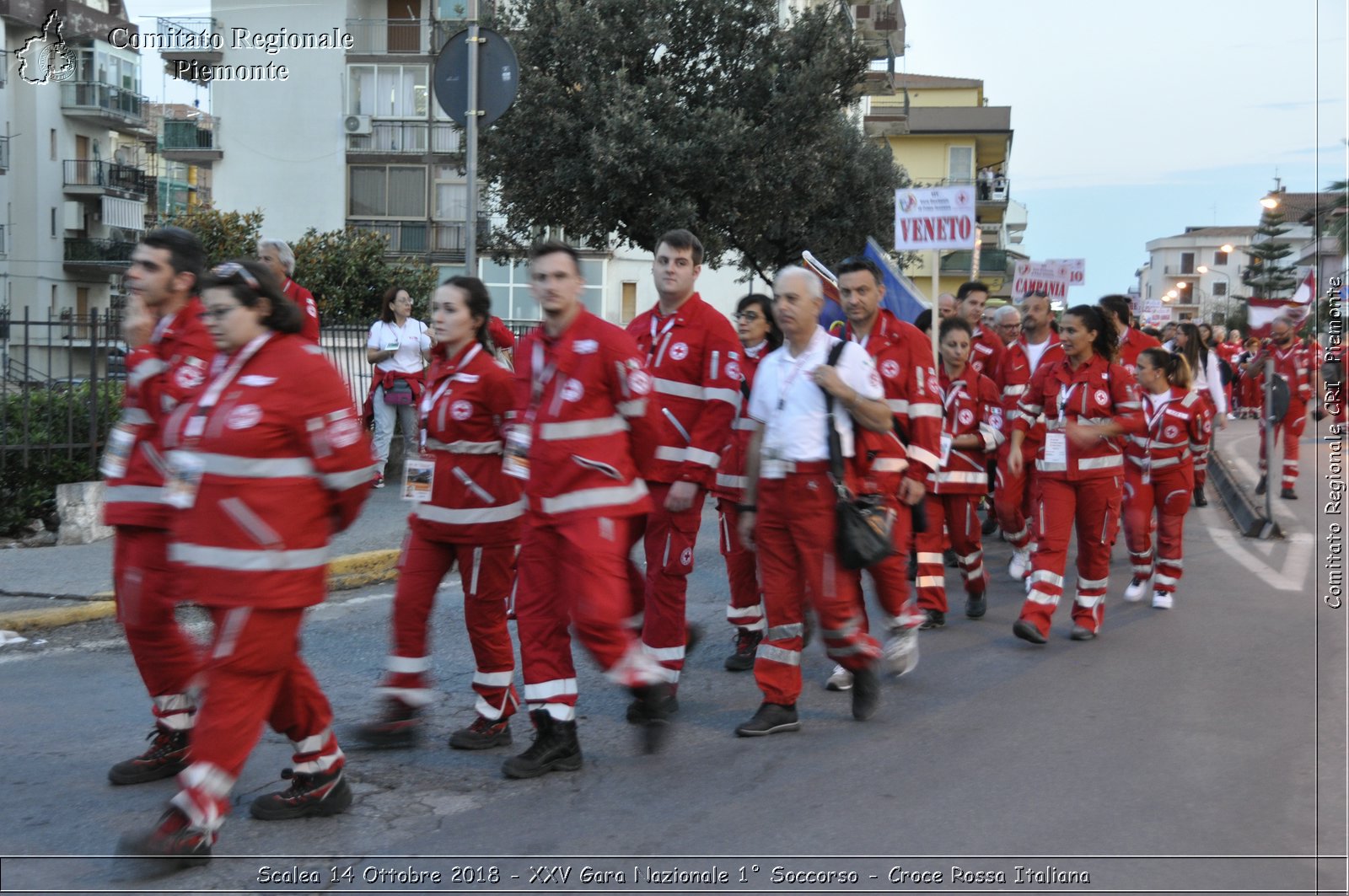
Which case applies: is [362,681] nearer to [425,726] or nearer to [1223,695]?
[425,726]

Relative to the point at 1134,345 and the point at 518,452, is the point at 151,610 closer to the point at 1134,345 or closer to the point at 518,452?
the point at 518,452

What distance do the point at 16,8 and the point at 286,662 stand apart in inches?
1814

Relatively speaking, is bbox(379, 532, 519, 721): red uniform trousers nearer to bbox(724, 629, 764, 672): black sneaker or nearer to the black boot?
the black boot

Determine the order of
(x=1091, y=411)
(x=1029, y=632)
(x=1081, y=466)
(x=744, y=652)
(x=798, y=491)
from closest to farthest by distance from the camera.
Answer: (x=798, y=491) → (x=744, y=652) → (x=1029, y=632) → (x=1081, y=466) → (x=1091, y=411)

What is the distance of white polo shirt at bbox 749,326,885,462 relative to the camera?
610 centimetres

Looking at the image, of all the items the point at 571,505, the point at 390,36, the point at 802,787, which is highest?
the point at 390,36

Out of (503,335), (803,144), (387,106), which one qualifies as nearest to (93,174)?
(387,106)

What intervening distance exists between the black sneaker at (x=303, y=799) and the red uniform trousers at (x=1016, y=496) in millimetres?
6480

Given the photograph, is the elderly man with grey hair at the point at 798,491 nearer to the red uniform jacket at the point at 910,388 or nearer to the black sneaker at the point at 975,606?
the red uniform jacket at the point at 910,388

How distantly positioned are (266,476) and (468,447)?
1.47 meters

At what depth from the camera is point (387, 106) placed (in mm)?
41719

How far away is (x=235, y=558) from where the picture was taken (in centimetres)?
428

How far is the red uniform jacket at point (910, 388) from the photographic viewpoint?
6977 mm

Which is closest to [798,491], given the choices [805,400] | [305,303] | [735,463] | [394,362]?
[805,400]
